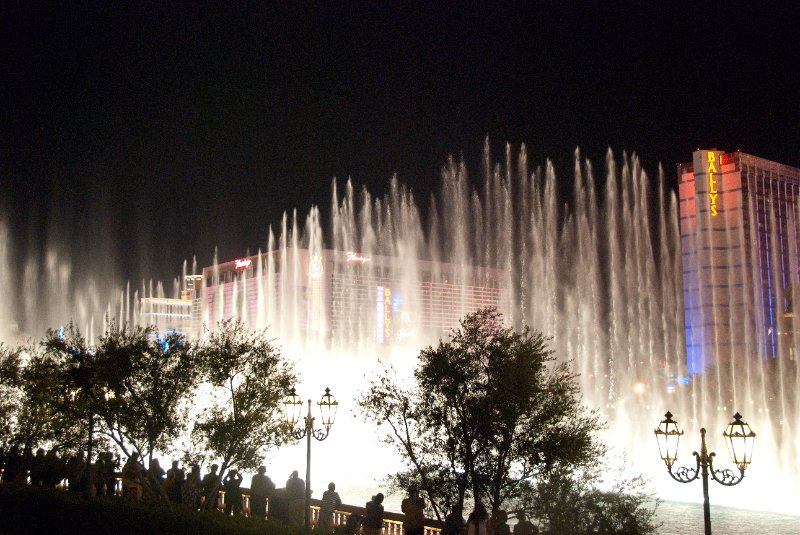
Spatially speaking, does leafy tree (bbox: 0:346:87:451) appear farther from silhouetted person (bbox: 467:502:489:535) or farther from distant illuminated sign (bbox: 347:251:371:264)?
distant illuminated sign (bbox: 347:251:371:264)

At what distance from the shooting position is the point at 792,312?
68875 millimetres

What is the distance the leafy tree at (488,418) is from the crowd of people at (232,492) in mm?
582

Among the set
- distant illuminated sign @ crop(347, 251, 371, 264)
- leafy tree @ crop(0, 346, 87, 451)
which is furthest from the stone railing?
distant illuminated sign @ crop(347, 251, 371, 264)

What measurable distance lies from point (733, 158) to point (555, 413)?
6949 centimetres

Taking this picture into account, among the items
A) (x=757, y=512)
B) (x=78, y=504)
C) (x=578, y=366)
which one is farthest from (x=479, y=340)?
(x=578, y=366)

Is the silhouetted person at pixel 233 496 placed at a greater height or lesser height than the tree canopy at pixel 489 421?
lesser

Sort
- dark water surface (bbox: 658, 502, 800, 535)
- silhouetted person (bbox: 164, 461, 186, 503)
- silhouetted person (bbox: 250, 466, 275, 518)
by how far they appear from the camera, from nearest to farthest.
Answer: silhouetted person (bbox: 250, 466, 275, 518) → silhouetted person (bbox: 164, 461, 186, 503) → dark water surface (bbox: 658, 502, 800, 535)

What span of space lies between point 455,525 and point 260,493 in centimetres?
431

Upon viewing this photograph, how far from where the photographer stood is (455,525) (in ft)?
40.2

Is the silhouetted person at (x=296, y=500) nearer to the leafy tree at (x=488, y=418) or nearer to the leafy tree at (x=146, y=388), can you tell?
the leafy tree at (x=488, y=418)

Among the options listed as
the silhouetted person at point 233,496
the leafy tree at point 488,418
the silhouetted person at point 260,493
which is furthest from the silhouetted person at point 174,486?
the leafy tree at point 488,418

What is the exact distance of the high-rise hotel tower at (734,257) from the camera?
70.2 metres

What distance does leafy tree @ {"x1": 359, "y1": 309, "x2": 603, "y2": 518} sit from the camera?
13.1 meters

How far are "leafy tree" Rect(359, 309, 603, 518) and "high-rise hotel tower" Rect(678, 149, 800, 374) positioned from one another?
59.3 metres
